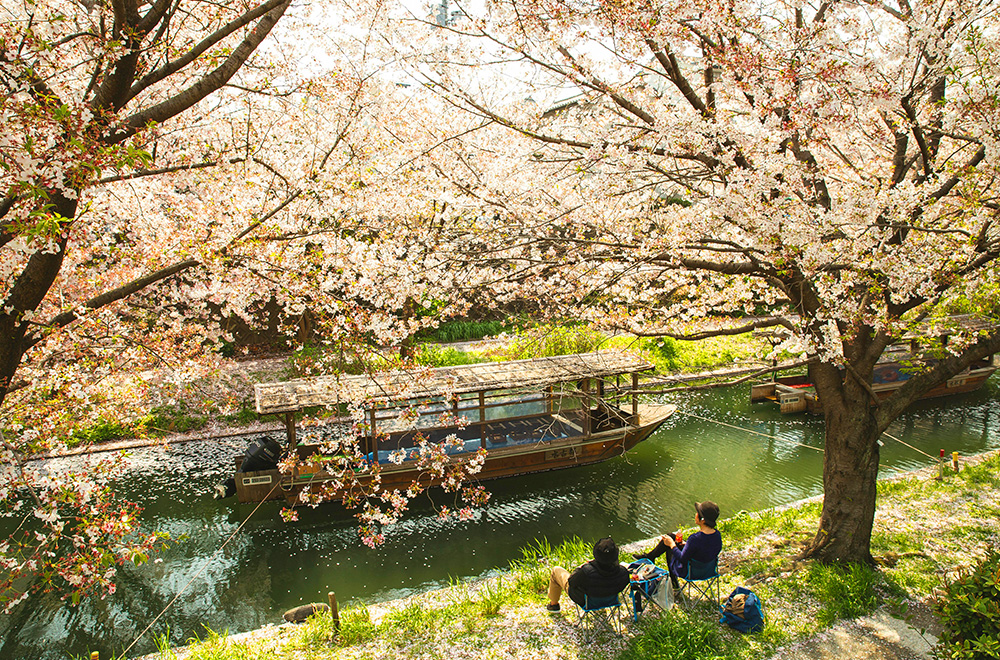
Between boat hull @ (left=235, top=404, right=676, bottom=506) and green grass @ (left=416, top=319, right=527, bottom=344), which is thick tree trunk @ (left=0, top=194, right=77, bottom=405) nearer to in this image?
boat hull @ (left=235, top=404, right=676, bottom=506)

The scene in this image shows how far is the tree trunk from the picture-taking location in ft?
17.8

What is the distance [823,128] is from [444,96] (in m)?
3.47

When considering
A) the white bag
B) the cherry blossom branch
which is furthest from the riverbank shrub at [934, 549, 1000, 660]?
the cherry blossom branch

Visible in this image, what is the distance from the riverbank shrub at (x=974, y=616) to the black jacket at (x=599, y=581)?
228 cm

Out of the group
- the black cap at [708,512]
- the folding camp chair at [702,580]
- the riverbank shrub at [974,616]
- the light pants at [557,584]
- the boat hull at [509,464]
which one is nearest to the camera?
the riverbank shrub at [974,616]

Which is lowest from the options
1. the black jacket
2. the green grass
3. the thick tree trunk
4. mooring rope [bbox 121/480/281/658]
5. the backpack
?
mooring rope [bbox 121/480/281/658]

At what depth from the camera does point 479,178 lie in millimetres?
6262

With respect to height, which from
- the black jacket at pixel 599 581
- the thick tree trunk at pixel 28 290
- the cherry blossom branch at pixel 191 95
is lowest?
the black jacket at pixel 599 581

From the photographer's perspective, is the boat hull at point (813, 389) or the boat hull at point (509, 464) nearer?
the boat hull at point (509, 464)

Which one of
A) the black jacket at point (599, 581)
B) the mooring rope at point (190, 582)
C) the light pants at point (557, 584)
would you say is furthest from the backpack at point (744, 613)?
the mooring rope at point (190, 582)

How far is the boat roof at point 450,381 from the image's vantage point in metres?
7.34

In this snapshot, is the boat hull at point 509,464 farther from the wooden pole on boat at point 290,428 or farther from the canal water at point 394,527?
the wooden pole on boat at point 290,428

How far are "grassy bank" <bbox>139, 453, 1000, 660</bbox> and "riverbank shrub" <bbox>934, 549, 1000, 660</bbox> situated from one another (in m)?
1.27

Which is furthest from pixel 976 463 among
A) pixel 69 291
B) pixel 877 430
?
pixel 69 291
